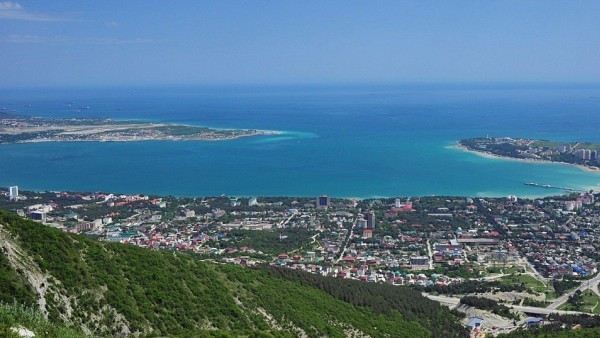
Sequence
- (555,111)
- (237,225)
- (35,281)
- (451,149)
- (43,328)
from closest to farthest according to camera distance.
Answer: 1. (43,328)
2. (35,281)
3. (237,225)
4. (451,149)
5. (555,111)

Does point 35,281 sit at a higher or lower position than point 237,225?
higher

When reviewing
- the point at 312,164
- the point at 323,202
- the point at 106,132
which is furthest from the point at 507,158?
the point at 106,132

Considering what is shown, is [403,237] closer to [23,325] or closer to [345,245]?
[345,245]

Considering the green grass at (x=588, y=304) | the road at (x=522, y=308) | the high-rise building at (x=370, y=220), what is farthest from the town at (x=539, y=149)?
the road at (x=522, y=308)

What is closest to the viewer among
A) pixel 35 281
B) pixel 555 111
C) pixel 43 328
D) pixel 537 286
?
pixel 43 328

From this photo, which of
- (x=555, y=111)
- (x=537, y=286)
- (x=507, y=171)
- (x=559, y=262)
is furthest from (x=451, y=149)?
(x=555, y=111)

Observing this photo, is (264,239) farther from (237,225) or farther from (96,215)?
(96,215)

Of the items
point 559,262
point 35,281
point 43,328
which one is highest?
point 43,328
